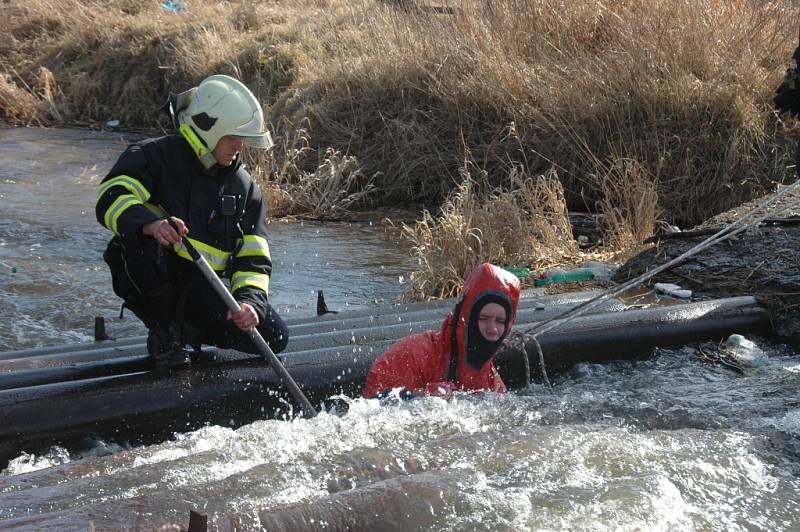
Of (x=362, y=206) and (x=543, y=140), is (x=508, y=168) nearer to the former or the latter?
(x=543, y=140)

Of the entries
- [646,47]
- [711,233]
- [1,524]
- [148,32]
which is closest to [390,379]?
[1,524]

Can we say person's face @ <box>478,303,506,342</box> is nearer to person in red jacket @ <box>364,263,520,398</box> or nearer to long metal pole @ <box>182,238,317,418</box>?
person in red jacket @ <box>364,263,520,398</box>

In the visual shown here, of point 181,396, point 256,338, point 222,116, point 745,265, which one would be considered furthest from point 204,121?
point 745,265

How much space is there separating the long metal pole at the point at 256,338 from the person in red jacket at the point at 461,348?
0.29m

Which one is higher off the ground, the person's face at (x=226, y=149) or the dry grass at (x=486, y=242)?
the person's face at (x=226, y=149)

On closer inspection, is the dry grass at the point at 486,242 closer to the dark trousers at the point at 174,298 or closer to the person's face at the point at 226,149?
the dark trousers at the point at 174,298

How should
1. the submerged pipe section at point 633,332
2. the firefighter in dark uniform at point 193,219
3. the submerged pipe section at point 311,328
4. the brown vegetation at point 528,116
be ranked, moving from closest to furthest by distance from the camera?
the firefighter in dark uniform at point 193,219 < the submerged pipe section at point 311,328 < the submerged pipe section at point 633,332 < the brown vegetation at point 528,116

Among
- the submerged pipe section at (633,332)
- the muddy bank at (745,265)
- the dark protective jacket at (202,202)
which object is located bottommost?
the submerged pipe section at (633,332)

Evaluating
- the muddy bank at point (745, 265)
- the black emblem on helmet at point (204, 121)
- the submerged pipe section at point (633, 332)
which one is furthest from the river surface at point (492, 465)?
the black emblem on helmet at point (204, 121)

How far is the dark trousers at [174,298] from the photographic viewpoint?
15.5 feet

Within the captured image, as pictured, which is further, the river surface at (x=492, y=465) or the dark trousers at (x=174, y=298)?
the dark trousers at (x=174, y=298)

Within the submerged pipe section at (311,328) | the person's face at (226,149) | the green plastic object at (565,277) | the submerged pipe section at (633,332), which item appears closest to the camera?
the person's face at (226,149)

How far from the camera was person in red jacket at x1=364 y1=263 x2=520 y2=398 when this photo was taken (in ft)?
16.3

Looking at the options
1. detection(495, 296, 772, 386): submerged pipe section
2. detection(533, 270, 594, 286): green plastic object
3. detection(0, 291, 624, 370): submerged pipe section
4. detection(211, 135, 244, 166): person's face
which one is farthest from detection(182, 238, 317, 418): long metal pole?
detection(533, 270, 594, 286): green plastic object
